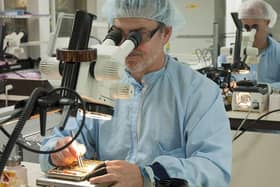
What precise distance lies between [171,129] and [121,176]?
321mm

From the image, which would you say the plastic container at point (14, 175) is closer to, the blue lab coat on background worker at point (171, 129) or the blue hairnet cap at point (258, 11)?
the blue lab coat on background worker at point (171, 129)

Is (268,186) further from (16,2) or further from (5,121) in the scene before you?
(16,2)

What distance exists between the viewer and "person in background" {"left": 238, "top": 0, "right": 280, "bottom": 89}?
2715mm

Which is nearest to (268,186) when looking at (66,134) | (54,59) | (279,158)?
(279,158)

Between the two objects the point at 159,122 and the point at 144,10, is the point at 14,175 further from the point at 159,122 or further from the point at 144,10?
the point at 144,10

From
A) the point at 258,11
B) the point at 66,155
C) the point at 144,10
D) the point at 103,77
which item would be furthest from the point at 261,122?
the point at 103,77

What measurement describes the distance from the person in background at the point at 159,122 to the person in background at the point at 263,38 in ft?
4.43

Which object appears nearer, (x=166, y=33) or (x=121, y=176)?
(x=121, y=176)

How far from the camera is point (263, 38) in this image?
271cm

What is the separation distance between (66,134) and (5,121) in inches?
25.8

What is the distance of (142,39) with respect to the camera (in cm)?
124

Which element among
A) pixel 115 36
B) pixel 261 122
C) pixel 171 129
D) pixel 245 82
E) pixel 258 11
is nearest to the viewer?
pixel 115 36

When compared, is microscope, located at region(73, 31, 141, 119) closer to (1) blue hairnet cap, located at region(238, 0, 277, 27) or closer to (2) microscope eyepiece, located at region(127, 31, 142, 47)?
(2) microscope eyepiece, located at region(127, 31, 142, 47)

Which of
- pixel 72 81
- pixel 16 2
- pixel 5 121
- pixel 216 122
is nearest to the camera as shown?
pixel 5 121
